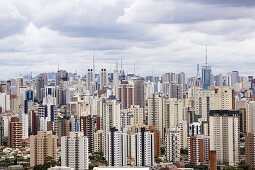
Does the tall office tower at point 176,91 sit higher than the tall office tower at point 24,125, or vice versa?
the tall office tower at point 176,91

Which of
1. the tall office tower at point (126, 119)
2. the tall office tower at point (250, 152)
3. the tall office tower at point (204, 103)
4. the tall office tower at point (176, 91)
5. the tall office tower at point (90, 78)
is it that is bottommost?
the tall office tower at point (250, 152)

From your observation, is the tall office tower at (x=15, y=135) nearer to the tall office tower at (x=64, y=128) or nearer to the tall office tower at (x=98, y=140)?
the tall office tower at (x=64, y=128)

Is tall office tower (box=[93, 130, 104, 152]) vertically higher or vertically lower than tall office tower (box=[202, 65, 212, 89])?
lower

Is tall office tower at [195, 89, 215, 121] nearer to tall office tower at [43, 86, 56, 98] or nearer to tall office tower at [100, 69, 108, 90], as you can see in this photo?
tall office tower at [43, 86, 56, 98]

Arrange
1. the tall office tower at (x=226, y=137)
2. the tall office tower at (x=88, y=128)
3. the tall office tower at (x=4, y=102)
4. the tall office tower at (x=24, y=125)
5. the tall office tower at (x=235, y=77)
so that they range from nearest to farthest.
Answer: the tall office tower at (x=226, y=137), the tall office tower at (x=88, y=128), the tall office tower at (x=24, y=125), the tall office tower at (x=4, y=102), the tall office tower at (x=235, y=77)

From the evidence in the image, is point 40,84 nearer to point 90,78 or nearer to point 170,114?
point 90,78

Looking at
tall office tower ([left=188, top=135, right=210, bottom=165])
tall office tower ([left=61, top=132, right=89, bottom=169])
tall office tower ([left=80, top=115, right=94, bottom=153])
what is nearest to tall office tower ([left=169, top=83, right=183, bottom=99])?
tall office tower ([left=80, top=115, right=94, bottom=153])

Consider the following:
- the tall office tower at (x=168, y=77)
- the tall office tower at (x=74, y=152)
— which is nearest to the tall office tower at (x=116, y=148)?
the tall office tower at (x=74, y=152)

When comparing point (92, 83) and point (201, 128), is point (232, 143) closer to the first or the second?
point (201, 128)
